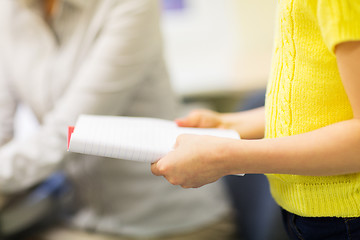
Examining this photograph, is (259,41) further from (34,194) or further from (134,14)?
(34,194)

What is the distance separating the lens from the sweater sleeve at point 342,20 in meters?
0.37

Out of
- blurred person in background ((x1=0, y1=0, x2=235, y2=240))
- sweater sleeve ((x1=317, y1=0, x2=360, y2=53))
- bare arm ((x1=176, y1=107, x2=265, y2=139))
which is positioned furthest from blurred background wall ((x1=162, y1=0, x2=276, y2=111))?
sweater sleeve ((x1=317, y1=0, x2=360, y2=53))

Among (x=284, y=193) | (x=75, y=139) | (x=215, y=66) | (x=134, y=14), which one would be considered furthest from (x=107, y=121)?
(x=215, y=66)

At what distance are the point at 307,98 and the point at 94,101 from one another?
560 millimetres

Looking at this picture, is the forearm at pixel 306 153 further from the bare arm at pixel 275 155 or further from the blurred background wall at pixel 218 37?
the blurred background wall at pixel 218 37

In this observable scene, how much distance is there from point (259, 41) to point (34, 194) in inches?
56.2

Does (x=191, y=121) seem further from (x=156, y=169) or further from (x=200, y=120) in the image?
(x=156, y=169)

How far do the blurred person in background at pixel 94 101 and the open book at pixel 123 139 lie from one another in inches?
14.8

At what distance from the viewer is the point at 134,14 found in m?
0.93

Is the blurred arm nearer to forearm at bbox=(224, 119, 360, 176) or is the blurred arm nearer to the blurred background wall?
forearm at bbox=(224, 119, 360, 176)

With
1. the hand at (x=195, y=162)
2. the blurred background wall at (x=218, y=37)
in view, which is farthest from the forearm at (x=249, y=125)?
the blurred background wall at (x=218, y=37)

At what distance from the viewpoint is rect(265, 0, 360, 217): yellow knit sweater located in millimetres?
436

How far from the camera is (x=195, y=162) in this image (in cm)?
44

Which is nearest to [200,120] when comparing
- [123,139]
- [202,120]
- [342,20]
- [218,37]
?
[202,120]
